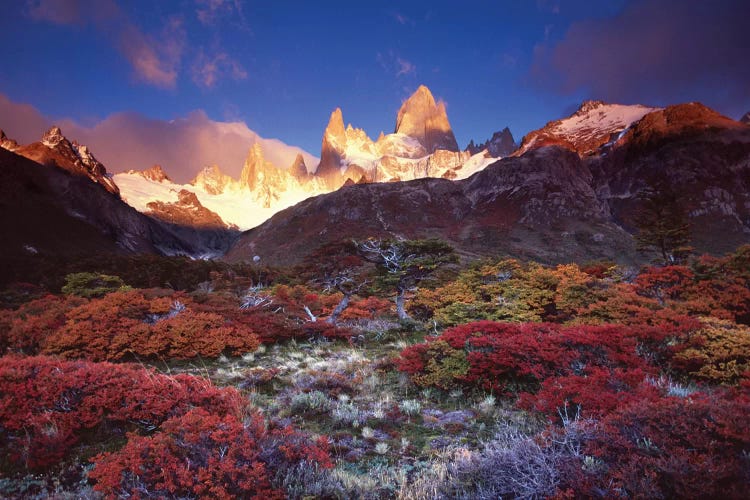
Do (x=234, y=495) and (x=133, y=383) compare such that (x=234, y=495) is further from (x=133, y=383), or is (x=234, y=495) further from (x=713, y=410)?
(x=713, y=410)

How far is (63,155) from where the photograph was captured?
123938 mm

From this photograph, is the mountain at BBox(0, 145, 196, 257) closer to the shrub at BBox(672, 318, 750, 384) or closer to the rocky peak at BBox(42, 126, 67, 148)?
the rocky peak at BBox(42, 126, 67, 148)

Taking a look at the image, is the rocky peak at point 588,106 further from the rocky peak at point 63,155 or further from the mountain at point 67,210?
the rocky peak at point 63,155

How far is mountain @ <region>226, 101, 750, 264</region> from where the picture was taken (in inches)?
3041

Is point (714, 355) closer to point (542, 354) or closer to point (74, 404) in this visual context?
point (542, 354)

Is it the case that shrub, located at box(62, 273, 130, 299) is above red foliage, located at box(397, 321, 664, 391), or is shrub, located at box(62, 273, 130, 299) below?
above

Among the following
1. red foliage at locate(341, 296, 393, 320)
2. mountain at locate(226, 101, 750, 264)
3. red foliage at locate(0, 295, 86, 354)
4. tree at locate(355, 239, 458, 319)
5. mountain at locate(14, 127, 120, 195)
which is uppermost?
mountain at locate(14, 127, 120, 195)

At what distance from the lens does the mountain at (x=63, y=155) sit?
10931cm

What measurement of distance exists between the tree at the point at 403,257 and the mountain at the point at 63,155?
134093 mm

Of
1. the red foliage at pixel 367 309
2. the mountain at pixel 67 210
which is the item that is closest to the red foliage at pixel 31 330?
the red foliage at pixel 367 309

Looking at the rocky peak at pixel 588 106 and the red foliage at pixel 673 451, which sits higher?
the rocky peak at pixel 588 106

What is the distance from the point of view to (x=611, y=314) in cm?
1187

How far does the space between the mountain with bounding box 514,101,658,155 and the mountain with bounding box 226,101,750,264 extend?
20.1 meters

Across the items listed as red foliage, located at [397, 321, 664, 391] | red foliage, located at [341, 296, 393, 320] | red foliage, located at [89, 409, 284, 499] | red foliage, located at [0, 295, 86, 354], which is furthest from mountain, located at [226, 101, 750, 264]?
red foliage, located at [89, 409, 284, 499]
